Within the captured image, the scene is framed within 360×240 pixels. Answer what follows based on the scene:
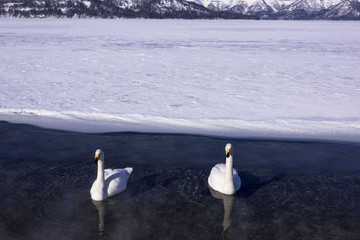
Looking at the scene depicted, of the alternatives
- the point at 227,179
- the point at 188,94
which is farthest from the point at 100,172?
the point at 188,94

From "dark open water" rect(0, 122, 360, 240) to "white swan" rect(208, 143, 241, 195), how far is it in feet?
0.46

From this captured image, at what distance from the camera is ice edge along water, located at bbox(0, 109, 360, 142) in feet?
31.6

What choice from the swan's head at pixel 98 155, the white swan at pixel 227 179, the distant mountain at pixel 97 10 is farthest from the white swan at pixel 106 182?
the distant mountain at pixel 97 10

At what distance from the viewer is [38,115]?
10945 mm

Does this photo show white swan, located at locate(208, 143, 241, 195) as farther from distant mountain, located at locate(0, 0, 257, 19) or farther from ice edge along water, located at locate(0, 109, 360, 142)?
distant mountain, located at locate(0, 0, 257, 19)

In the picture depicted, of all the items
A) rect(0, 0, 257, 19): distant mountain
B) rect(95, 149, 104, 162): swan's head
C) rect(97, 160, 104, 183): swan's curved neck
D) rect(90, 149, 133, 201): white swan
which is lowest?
rect(90, 149, 133, 201): white swan

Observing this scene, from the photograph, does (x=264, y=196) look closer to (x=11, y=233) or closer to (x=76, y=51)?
(x=11, y=233)

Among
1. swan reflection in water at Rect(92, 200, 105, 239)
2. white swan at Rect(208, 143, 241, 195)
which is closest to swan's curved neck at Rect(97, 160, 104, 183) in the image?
swan reflection in water at Rect(92, 200, 105, 239)

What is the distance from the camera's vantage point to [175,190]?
6.79 m

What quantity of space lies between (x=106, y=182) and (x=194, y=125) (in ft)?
13.7

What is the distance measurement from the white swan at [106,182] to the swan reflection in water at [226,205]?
5.50 feet

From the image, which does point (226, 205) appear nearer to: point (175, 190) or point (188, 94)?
point (175, 190)

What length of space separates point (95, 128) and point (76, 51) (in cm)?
1723

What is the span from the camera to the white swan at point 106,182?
638 centimetres
